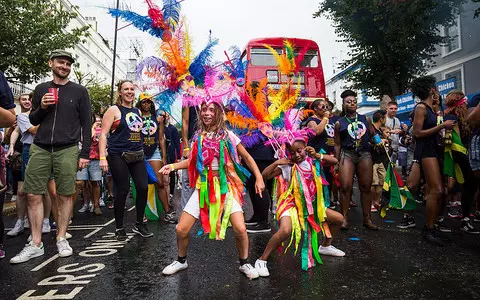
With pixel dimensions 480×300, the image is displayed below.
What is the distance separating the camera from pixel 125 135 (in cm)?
476

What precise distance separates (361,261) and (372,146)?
8.74 ft

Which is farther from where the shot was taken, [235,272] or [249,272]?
[235,272]

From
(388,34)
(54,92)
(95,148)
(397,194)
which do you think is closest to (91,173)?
(95,148)

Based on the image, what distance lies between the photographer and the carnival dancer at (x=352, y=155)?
17.1 feet

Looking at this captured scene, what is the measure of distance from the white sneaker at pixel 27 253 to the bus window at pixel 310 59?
9.59 meters

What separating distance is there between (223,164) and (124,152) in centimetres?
181

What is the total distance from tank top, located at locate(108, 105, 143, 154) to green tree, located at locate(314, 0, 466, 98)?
45.9 ft

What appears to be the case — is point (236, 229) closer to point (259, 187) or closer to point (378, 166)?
point (259, 187)

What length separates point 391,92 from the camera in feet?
65.7

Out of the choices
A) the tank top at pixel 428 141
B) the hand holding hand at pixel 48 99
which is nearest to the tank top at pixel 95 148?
the hand holding hand at pixel 48 99

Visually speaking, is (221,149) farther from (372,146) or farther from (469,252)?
(372,146)

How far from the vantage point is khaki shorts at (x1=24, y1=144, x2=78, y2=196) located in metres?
4.01

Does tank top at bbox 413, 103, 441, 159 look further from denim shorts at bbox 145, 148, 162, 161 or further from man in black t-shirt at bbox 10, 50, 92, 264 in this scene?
man in black t-shirt at bbox 10, 50, 92, 264

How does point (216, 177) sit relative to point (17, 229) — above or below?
above
